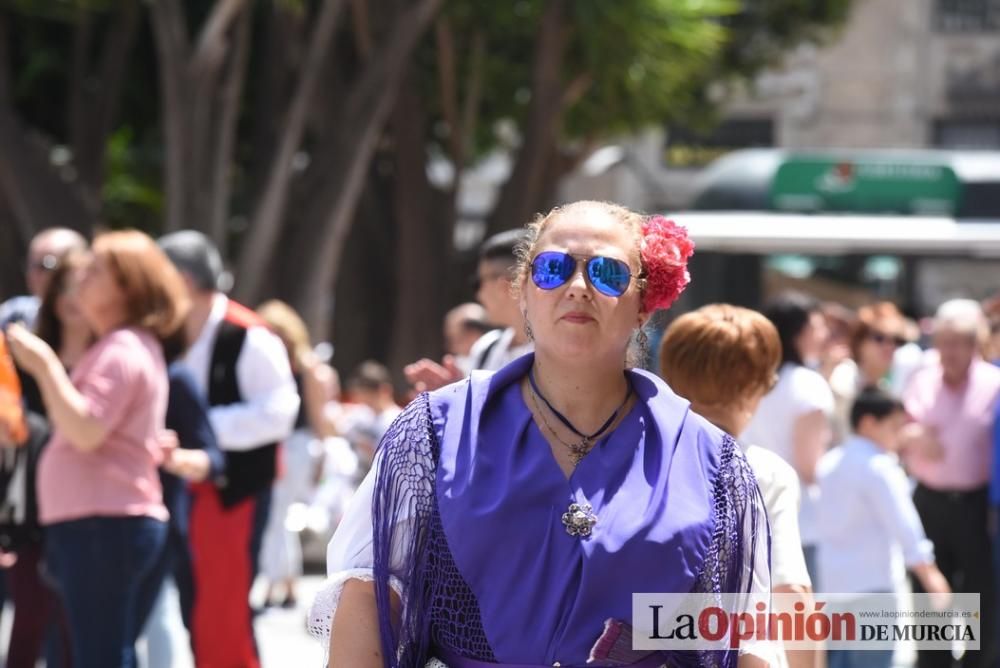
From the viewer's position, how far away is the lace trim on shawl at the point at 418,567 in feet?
10.7

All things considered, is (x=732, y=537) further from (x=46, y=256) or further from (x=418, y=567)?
(x=46, y=256)

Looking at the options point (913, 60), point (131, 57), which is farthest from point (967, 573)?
point (913, 60)

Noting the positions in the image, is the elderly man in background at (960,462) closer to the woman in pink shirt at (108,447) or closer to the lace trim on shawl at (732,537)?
the woman in pink shirt at (108,447)

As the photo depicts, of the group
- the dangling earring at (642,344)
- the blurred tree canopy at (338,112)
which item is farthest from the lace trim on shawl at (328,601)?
the blurred tree canopy at (338,112)

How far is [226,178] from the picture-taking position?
14.8 metres

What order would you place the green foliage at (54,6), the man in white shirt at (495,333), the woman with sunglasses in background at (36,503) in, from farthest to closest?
the green foliage at (54,6)
the woman with sunglasses in background at (36,503)
the man in white shirt at (495,333)

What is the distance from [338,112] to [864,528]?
972 centimetres

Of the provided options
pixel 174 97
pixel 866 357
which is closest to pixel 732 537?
pixel 866 357

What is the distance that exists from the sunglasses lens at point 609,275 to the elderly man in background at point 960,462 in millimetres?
5330

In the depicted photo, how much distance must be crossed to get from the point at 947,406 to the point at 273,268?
833 cm

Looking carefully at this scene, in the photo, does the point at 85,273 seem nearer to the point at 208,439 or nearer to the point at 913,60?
the point at 208,439

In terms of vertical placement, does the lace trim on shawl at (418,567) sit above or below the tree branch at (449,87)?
below

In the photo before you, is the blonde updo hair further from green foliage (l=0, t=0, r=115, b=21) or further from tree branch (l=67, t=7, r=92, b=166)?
tree branch (l=67, t=7, r=92, b=166)

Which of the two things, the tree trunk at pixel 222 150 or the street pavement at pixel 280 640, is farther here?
the tree trunk at pixel 222 150
